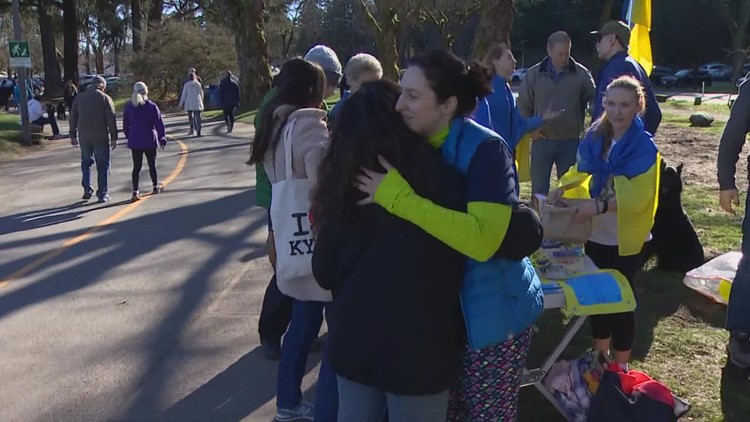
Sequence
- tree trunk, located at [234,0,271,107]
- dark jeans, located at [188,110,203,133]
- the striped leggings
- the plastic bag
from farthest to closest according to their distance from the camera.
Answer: tree trunk, located at [234,0,271,107] → dark jeans, located at [188,110,203,133] → the plastic bag → the striped leggings

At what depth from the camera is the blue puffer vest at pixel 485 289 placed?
228cm

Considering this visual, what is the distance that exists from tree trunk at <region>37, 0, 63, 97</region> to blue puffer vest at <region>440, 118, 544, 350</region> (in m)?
36.9

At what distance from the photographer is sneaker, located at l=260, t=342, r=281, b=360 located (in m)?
4.70

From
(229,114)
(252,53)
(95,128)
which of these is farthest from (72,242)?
(252,53)

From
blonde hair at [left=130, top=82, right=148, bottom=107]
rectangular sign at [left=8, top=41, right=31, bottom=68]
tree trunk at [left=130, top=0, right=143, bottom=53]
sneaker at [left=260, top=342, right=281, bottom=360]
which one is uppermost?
tree trunk at [left=130, top=0, right=143, bottom=53]

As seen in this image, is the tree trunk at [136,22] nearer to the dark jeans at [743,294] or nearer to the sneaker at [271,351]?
the sneaker at [271,351]

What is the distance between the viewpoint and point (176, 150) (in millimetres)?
16391

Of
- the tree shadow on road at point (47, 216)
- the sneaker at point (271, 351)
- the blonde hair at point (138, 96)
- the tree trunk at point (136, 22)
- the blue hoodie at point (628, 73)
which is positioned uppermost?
the tree trunk at point (136, 22)

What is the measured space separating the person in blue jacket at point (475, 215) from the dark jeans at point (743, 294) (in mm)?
2262

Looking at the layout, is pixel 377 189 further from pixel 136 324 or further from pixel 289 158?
pixel 136 324

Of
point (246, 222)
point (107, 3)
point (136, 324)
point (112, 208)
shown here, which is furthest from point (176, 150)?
point (107, 3)

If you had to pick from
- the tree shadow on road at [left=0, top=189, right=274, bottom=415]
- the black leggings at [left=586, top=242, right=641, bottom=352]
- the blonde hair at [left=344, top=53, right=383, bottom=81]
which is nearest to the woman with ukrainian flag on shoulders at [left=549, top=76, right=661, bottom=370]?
the black leggings at [left=586, top=242, right=641, bottom=352]

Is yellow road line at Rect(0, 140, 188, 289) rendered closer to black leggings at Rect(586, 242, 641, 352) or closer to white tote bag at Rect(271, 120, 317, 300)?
white tote bag at Rect(271, 120, 317, 300)

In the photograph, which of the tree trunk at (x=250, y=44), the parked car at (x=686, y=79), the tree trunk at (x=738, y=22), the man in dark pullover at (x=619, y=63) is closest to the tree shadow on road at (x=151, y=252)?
the man in dark pullover at (x=619, y=63)
